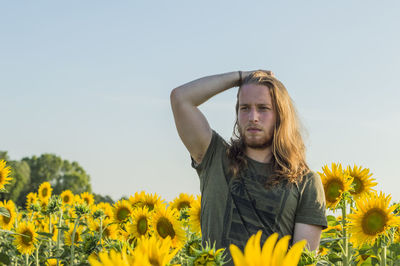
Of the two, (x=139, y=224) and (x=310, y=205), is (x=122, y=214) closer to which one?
(x=139, y=224)

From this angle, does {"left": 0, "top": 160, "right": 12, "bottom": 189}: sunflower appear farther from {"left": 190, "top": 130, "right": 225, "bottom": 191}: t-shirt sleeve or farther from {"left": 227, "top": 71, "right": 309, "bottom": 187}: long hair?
{"left": 227, "top": 71, "right": 309, "bottom": 187}: long hair

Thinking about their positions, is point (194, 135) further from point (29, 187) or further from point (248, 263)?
point (29, 187)

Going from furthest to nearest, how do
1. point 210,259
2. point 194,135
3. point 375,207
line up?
point 375,207
point 194,135
point 210,259

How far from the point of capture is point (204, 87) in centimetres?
307

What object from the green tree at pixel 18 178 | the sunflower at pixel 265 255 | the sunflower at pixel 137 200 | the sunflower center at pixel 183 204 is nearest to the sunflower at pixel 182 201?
the sunflower center at pixel 183 204

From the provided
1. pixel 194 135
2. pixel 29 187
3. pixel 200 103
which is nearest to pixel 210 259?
pixel 194 135

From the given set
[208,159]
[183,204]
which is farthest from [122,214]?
[208,159]

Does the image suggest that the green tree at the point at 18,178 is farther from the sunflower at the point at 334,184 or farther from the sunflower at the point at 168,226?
the sunflower at the point at 334,184

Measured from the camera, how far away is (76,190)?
153 feet

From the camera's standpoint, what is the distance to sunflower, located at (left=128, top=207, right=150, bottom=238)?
3762 mm

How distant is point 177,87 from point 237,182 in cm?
71

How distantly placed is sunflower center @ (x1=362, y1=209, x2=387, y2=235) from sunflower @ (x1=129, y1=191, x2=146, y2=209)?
1984mm

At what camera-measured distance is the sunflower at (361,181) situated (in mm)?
3807

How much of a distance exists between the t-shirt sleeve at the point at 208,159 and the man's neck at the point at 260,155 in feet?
0.58
